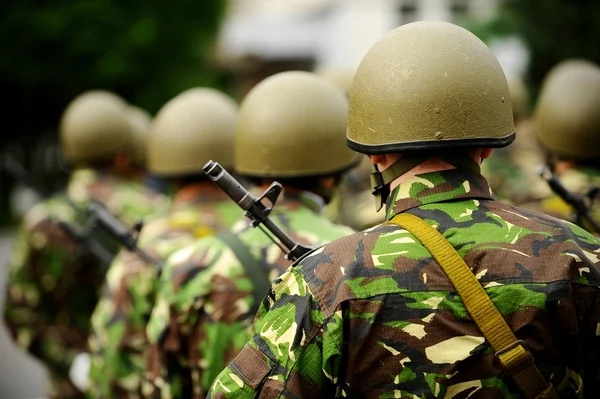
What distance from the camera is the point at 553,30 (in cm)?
1383

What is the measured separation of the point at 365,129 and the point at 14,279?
193 inches

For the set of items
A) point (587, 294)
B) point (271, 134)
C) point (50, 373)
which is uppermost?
point (271, 134)

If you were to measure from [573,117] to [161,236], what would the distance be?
228 centimetres

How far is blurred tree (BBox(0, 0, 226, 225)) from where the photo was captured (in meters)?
20.5

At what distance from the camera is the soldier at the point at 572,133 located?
4.75m

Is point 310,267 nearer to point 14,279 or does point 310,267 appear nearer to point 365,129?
point 365,129

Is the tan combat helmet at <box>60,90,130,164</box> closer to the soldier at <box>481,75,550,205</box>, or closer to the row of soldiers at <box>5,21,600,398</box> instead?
the soldier at <box>481,75,550,205</box>

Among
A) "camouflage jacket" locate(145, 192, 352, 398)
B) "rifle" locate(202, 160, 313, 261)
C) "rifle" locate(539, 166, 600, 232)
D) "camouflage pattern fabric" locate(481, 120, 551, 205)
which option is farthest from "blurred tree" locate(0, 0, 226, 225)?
"rifle" locate(202, 160, 313, 261)

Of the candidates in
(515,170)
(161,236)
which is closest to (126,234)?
(161,236)

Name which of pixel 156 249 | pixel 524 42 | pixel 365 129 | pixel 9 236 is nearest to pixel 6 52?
pixel 9 236

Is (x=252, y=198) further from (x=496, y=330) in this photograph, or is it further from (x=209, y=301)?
(x=496, y=330)

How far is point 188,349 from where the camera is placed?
387cm

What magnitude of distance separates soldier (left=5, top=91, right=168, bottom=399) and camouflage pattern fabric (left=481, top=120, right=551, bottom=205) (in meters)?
2.96

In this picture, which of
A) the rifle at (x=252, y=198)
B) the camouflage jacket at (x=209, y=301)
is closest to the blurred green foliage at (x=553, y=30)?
the camouflage jacket at (x=209, y=301)
